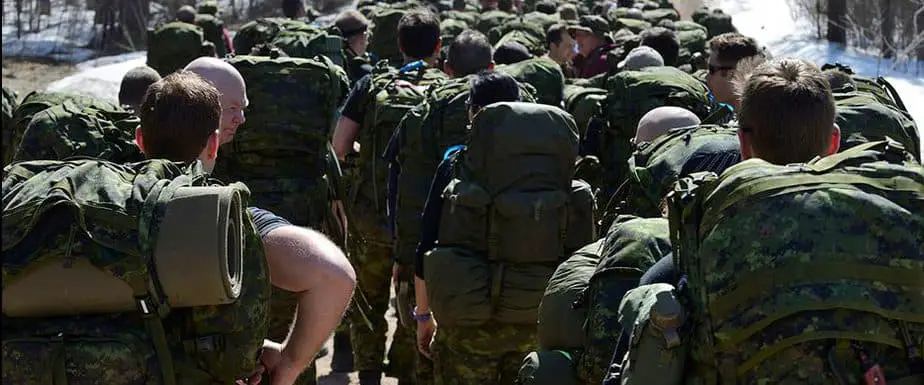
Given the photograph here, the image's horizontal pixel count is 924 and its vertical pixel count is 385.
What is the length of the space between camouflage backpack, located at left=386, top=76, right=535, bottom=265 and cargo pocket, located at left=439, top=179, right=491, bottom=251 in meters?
1.01

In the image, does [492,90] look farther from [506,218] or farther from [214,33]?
[214,33]

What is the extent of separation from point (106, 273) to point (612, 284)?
4.31 ft

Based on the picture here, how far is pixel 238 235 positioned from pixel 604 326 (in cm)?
100

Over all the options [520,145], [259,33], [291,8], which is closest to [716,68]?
[520,145]

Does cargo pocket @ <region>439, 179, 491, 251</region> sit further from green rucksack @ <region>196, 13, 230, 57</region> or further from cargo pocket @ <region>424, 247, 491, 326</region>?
green rucksack @ <region>196, 13, 230, 57</region>

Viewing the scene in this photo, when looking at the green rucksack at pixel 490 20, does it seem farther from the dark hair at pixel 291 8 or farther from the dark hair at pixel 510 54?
the dark hair at pixel 510 54

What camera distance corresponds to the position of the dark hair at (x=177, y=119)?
3488 millimetres

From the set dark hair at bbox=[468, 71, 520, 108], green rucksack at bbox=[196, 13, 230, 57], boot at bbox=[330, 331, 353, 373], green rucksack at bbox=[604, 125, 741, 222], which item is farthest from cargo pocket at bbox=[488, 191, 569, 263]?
green rucksack at bbox=[196, 13, 230, 57]

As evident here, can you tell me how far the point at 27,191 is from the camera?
299 centimetres

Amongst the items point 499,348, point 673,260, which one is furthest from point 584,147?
point 673,260

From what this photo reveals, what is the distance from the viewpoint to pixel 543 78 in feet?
23.9

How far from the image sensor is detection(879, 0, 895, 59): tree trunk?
19.8m

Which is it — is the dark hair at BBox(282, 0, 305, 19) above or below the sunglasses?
below

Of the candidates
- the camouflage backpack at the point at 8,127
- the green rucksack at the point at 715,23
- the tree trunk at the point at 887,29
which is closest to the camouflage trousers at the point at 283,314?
the camouflage backpack at the point at 8,127
